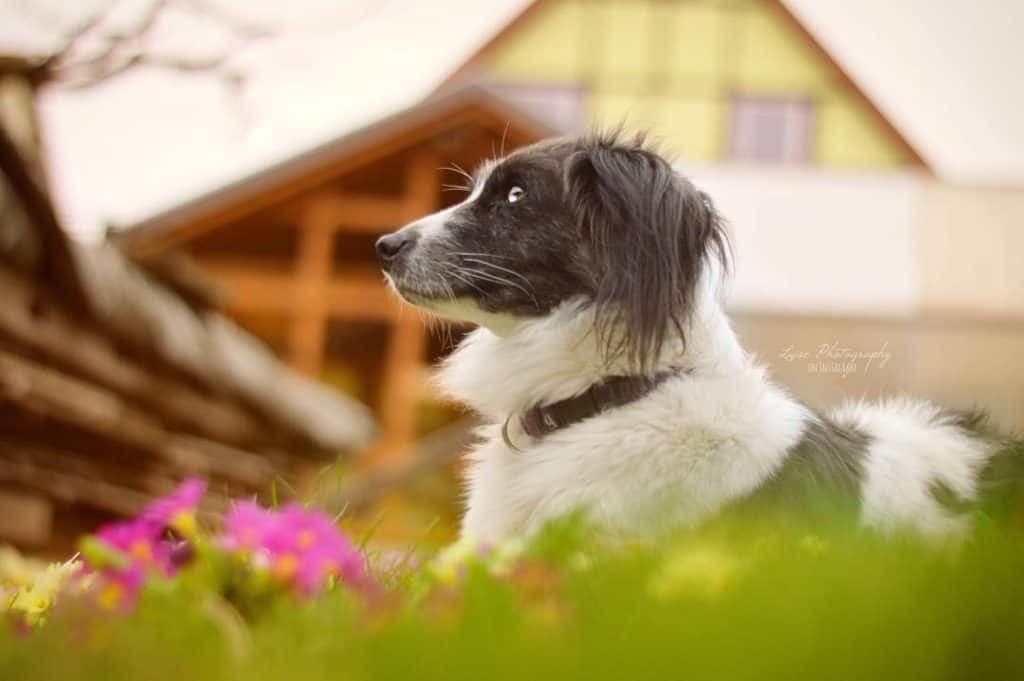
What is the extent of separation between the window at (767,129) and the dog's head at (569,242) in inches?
34.0

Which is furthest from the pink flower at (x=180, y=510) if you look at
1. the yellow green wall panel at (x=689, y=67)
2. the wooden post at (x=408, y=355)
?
the wooden post at (x=408, y=355)

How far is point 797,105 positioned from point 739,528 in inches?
79.9

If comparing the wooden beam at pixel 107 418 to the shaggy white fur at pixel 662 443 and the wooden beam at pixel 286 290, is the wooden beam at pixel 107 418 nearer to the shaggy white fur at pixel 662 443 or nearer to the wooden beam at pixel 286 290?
the wooden beam at pixel 286 290

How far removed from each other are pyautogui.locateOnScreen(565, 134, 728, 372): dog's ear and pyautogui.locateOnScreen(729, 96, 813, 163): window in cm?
88

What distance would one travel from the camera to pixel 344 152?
Result: 5.18 m

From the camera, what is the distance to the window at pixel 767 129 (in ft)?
8.80

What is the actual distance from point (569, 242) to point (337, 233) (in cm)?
441

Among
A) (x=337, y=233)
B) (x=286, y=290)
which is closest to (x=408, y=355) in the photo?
(x=286, y=290)

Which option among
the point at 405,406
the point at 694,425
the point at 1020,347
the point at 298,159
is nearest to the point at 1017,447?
the point at 1020,347

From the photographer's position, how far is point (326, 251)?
5.69m

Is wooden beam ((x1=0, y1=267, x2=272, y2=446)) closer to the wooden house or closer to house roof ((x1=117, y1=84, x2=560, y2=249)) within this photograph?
the wooden house

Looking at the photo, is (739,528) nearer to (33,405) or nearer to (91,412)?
(33,405)

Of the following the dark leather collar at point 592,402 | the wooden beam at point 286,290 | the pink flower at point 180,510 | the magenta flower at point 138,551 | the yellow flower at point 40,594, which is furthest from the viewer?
the wooden beam at point 286,290

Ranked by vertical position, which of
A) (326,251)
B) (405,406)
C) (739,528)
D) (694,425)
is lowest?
(405,406)
